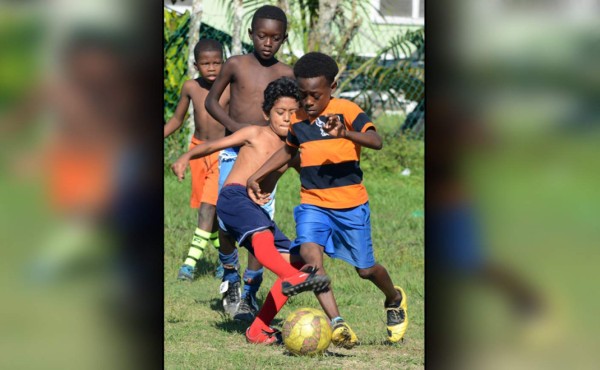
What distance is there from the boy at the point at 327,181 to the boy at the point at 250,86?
0.87 meters

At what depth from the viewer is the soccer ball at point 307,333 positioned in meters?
5.09

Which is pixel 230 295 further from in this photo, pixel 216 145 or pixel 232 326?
pixel 216 145

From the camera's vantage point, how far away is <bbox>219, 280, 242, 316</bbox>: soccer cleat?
6250 millimetres

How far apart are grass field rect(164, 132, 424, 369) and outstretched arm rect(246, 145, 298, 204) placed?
771mm

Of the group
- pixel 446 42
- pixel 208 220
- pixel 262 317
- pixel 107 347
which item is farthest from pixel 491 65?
pixel 208 220

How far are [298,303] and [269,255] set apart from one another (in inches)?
51.7

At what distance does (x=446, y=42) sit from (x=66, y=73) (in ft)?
3.36

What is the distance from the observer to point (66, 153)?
111 inches

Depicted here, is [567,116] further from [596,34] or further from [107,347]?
[107,347]

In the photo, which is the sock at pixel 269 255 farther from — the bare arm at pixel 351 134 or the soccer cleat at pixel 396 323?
the bare arm at pixel 351 134

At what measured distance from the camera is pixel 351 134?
198 inches

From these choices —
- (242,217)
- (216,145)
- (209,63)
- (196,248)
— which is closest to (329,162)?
(242,217)

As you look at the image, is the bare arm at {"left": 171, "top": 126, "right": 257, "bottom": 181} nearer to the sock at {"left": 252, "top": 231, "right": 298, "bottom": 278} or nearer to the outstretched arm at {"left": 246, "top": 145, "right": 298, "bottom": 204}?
the outstretched arm at {"left": 246, "top": 145, "right": 298, "bottom": 204}

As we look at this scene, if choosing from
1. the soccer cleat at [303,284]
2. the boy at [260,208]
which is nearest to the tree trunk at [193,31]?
the boy at [260,208]
